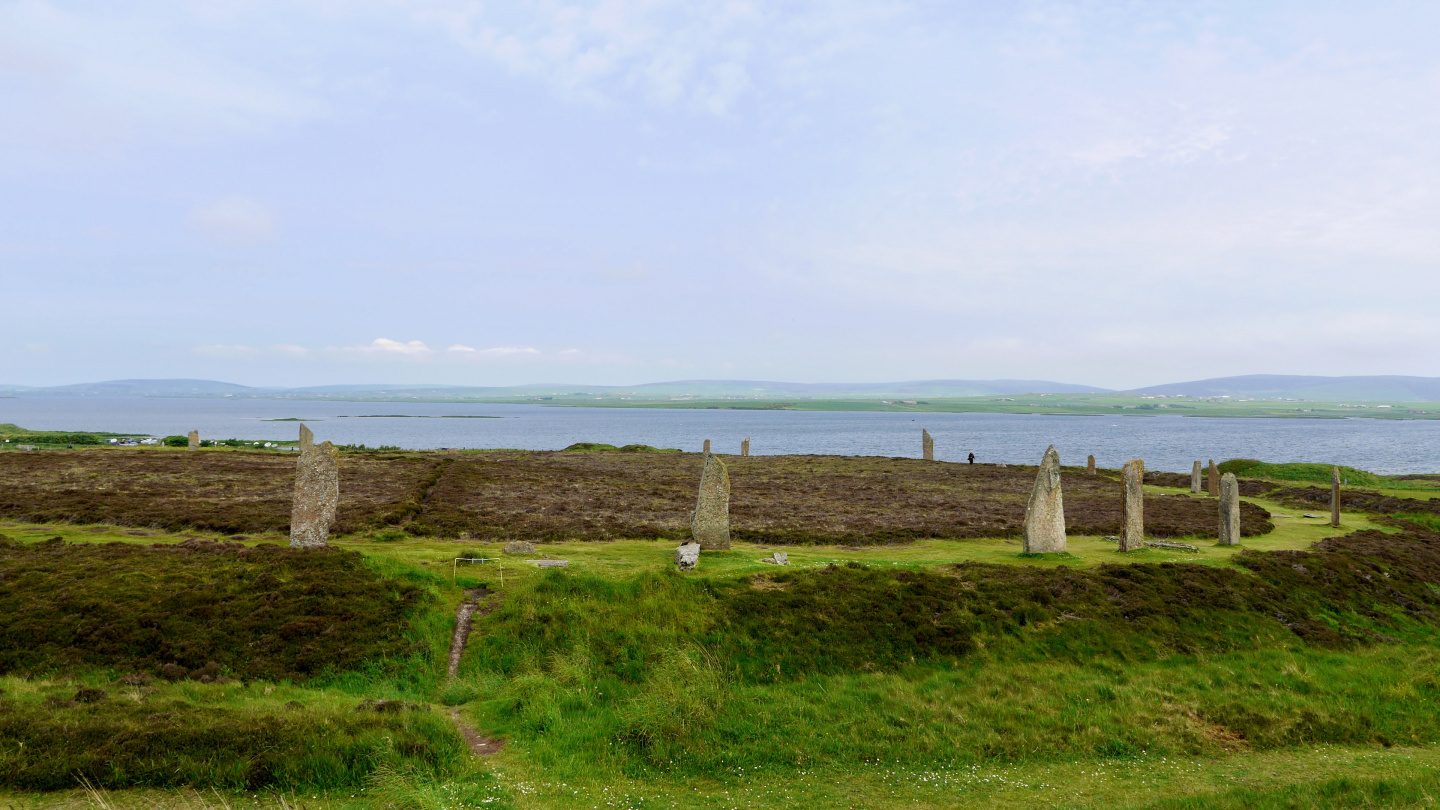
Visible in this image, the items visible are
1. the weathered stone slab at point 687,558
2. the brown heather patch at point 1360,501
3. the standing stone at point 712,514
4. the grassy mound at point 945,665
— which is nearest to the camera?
the grassy mound at point 945,665

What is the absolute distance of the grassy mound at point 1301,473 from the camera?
50250mm

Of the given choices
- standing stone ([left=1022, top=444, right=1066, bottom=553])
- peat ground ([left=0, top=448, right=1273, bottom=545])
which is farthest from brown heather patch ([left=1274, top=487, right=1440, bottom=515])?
standing stone ([left=1022, top=444, right=1066, bottom=553])

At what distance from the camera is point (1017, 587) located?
19.0 meters

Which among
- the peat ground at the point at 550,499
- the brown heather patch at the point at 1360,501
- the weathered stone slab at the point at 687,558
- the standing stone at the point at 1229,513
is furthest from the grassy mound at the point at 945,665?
the brown heather patch at the point at 1360,501

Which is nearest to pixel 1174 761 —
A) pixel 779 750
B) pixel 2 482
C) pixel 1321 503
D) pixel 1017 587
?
pixel 1017 587

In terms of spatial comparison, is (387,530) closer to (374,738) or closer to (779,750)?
(374,738)

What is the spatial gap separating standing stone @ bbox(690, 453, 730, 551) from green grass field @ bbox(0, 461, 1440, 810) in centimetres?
136

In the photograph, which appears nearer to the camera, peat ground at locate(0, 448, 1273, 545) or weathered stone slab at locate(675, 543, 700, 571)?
weathered stone slab at locate(675, 543, 700, 571)

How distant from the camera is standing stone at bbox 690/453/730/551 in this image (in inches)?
892

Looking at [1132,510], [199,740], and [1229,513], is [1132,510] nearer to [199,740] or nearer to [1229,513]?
[1229,513]

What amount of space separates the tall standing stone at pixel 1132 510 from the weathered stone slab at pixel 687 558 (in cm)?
1419

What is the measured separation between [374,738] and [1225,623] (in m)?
19.9

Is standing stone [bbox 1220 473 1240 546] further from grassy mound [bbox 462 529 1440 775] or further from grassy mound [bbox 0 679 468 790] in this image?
grassy mound [bbox 0 679 468 790]

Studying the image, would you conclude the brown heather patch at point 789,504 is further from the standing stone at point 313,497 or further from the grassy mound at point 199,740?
the grassy mound at point 199,740
